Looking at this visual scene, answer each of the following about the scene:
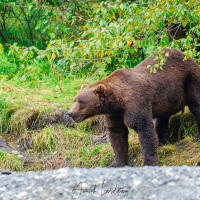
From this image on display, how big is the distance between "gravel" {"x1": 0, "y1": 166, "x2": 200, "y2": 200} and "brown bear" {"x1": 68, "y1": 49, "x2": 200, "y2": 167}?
1925 mm

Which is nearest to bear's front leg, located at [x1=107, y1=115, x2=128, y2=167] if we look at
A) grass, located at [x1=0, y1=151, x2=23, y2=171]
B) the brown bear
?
the brown bear

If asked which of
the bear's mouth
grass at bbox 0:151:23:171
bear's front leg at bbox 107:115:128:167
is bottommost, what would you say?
grass at bbox 0:151:23:171

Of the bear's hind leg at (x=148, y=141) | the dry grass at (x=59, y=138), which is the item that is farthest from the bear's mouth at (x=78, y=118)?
the dry grass at (x=59, y=138)

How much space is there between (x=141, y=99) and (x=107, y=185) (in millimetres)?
2607

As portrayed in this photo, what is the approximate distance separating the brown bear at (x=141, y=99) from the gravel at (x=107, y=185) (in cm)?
193

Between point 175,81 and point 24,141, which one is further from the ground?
point 175,81

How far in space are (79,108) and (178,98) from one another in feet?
4.91

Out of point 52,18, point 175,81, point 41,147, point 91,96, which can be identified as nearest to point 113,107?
point 91,96

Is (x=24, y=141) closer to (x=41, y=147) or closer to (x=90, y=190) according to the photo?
(x=41, y=147)

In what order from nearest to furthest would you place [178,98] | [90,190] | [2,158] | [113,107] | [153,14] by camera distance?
1. [90,190]
2. [153,14]
3. [113,107]
4. [178,98]
5. [2,158]

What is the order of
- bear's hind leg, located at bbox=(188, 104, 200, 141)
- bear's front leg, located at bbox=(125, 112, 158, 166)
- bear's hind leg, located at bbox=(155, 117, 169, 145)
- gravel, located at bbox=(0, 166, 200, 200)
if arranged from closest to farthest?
gravel, located at bbox=(0, 166, 200, 200)
bear's front leg, located at bbox=(125, 112, 158, 166)
bear's hind leg, located at bbox=(188, 104, 200, 141)
bear's hind leg, located at bbox=(155, 117, 169, 145)

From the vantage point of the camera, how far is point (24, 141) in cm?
1093

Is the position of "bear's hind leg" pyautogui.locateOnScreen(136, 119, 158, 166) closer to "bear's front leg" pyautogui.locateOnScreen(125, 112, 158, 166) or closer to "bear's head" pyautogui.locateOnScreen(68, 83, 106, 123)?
"bear's front leg" pyautogui.locateOnScreen(125, 112, 158, 166)

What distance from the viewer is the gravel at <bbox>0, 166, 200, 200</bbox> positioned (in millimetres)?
6238
